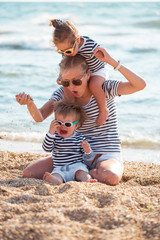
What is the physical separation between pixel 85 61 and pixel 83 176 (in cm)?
117

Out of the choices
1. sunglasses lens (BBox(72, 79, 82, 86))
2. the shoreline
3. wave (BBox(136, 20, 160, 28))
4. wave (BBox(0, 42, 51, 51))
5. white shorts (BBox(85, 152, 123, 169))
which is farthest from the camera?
wave (BBox(136, 20, 160, 28))

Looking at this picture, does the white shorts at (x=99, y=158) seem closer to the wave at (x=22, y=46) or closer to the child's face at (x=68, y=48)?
the child's face at (x=68, y=48)

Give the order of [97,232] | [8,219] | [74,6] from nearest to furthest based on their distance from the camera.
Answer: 1. [97,232]
2. [8,219]
3. [74,6]

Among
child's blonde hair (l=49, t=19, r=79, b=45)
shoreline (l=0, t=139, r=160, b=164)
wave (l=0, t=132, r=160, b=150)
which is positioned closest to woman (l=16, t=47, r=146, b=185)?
child's blonde hair (l=49, t=19, r=79, b=45)

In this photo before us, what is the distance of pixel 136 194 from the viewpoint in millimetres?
3227

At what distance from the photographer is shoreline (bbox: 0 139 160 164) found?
5.11 meters

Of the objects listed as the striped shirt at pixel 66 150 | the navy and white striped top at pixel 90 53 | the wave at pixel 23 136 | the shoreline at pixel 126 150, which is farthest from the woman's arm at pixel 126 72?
the wave at pixel 23 136

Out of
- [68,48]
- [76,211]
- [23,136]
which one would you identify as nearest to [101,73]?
[68,48]

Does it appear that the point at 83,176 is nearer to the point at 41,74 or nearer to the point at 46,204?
the point at 46,204

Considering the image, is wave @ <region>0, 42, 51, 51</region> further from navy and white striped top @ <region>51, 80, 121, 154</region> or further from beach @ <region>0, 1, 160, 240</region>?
navy and white striped top @ <region>51, 80, 121, 154</region>

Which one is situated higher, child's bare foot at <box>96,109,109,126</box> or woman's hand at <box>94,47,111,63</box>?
woman's hand at <box>94,47,111,63</box>

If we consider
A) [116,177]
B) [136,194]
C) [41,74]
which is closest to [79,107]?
[116,177]

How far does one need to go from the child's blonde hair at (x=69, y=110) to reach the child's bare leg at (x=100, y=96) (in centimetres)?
18

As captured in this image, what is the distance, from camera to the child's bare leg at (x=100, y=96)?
3840 millimetres
